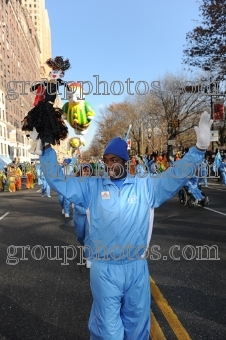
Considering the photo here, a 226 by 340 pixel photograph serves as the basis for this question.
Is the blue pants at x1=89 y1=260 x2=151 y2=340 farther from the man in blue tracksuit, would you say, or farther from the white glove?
the white glove

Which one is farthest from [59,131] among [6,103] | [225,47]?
[6,103]

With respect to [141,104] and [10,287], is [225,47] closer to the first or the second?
[10,287]

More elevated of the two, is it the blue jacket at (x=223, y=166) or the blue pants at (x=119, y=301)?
the blue jacket at (x=223, y=166)

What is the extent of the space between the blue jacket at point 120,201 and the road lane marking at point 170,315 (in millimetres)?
1113

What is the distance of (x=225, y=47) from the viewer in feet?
56.4

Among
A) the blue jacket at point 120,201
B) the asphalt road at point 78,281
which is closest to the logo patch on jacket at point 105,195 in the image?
the blue jacket at point 120,201

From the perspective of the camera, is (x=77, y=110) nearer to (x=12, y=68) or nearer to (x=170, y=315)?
(x=170, y=315)

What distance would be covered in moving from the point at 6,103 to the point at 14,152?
8446 millimetres

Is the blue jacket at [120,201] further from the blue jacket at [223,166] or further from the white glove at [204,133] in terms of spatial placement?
the blue jacket at [223,166]

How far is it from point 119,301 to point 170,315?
4.39 ft

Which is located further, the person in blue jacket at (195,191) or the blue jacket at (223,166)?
the blue jacket at (223,166)

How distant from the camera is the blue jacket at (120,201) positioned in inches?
97.4

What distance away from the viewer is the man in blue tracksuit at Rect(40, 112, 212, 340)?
2.40 metres

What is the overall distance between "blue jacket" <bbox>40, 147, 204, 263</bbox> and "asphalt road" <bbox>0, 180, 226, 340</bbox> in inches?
47.1
